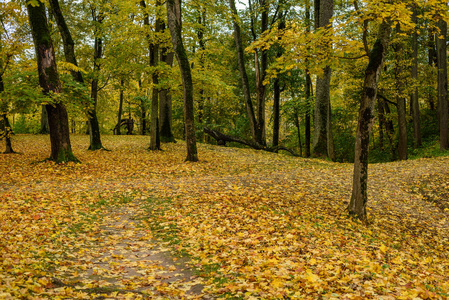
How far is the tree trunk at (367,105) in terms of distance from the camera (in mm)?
6590

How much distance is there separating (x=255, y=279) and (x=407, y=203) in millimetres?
6606

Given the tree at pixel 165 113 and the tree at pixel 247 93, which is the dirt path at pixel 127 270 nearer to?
the tree at pixel 165 113

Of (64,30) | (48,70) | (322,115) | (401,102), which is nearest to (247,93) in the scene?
(322,115)

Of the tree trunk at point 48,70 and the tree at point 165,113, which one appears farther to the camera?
the tree at point 165,113

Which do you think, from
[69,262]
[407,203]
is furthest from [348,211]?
[69,262]

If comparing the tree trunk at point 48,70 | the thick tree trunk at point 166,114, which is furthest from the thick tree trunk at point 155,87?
the tree trunk at point 48,70

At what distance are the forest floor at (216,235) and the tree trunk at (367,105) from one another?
96cm

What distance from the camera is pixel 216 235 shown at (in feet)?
19.7

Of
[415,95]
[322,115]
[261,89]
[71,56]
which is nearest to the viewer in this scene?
[71,56]

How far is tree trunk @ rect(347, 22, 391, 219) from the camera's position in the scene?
21.6 feet

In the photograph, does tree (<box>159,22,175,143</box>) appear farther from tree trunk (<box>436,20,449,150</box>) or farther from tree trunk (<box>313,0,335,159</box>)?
tree trunk (<box>436,20,449,150</box>)

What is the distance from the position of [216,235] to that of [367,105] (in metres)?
4.29

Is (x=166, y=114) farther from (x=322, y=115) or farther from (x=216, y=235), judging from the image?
(x=216, y=235)

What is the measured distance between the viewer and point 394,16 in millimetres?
5785
